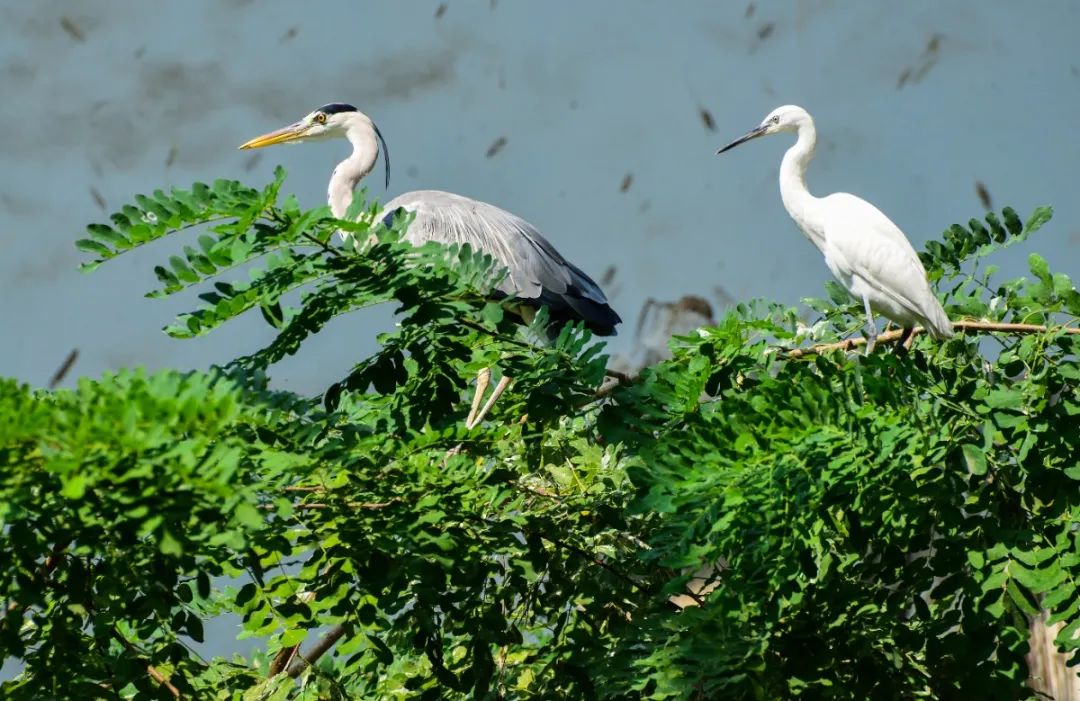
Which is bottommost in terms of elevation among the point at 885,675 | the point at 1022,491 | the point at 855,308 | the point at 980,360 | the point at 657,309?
the point at 885,675

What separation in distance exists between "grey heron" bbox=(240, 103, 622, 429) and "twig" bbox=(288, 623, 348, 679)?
0.63 metres

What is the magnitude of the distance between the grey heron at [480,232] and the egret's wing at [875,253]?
54cm

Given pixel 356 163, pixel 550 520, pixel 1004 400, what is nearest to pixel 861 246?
pixel 550 520

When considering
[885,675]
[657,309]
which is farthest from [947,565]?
[657,309]

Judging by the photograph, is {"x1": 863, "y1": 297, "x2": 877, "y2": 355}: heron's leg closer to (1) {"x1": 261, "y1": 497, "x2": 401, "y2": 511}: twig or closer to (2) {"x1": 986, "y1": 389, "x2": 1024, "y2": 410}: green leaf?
(2) {"x1": 986, "y1": 389, "x2": 1024, "y2": 410}: green leaf

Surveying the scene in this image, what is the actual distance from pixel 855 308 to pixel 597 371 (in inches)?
48.9

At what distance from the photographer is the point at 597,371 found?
177 centimetres

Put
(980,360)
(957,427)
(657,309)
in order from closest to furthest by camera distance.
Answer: (957,427) < (980,360) < (657,309)

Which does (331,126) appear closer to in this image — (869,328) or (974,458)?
(869,328)

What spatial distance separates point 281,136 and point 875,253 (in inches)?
75.1

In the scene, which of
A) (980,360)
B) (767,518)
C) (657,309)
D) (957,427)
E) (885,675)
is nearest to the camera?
(767,518)

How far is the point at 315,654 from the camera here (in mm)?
2318

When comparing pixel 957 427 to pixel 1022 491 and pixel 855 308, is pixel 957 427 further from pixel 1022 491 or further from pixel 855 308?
pixel 855 308

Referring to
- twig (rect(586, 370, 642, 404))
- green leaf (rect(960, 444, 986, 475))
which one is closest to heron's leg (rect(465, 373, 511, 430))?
twig (rect(586, 370, 642, 404))
